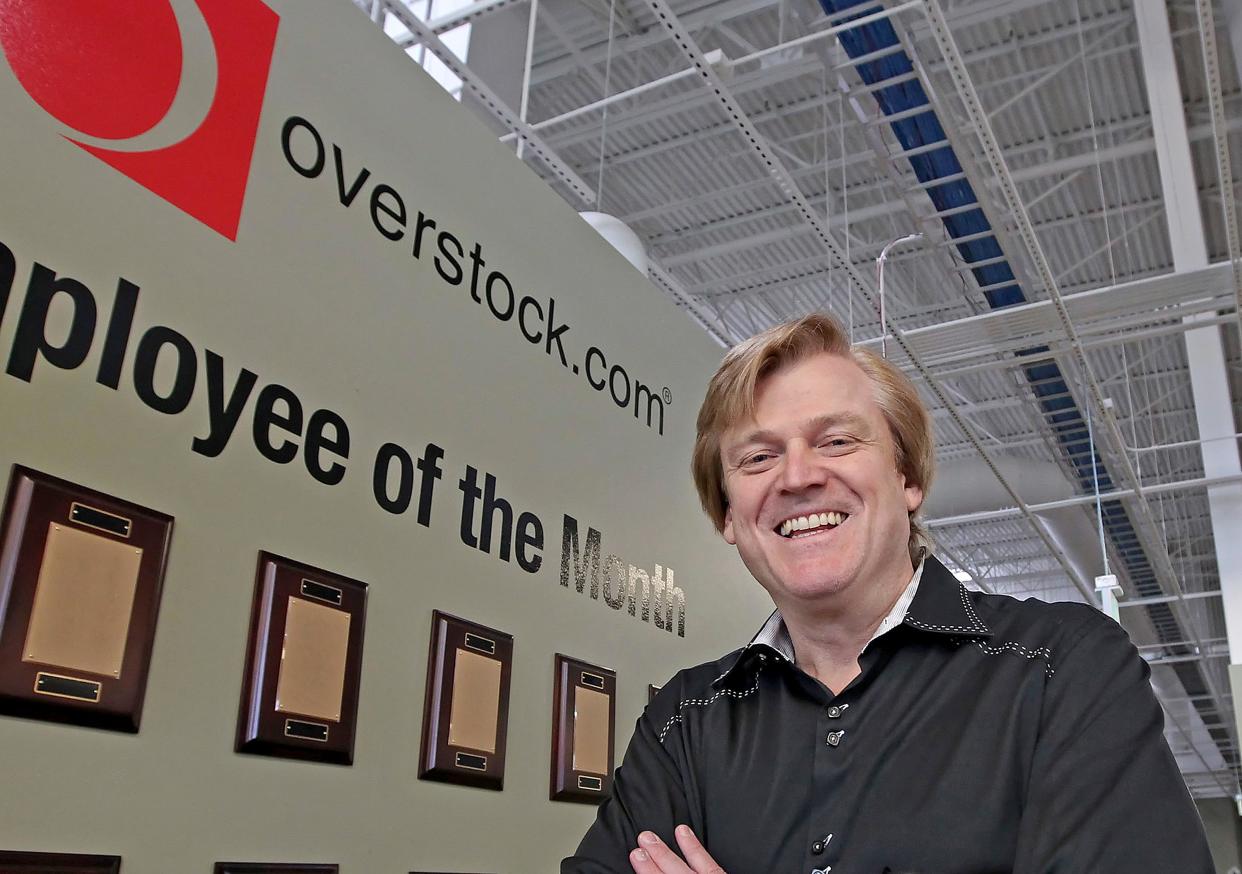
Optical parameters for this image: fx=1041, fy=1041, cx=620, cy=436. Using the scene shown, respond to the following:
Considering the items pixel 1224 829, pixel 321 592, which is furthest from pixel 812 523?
pixel 1224 829

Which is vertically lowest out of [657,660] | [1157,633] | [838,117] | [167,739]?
[167,739]

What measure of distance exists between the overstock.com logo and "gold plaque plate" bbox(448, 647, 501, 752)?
91cm

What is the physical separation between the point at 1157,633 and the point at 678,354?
10470 mm

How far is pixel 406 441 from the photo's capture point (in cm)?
196

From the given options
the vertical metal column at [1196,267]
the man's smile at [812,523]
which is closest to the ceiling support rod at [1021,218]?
the vertical metal column at [1196,267]

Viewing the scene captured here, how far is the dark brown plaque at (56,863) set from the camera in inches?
47.1

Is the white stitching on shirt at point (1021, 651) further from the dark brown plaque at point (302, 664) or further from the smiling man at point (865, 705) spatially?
the dark brown plaque at point (302, 664)

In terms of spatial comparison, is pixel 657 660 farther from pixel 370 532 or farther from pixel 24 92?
pixel 24 92

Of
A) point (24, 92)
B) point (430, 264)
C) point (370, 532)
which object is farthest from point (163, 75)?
point (370, 532)

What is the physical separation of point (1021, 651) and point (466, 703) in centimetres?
120

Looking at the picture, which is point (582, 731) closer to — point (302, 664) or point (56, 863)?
point (302, 664)

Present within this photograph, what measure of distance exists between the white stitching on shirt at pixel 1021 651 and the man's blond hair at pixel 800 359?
0.24 m

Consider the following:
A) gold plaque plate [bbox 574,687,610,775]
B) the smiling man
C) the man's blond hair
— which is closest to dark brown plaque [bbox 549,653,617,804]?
gold plaque plate [bbox 574,687,610,775]

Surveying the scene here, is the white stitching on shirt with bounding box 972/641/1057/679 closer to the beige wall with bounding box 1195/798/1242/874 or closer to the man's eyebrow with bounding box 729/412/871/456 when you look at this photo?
the man's eyebrow with bounding box 729/412/871/456
